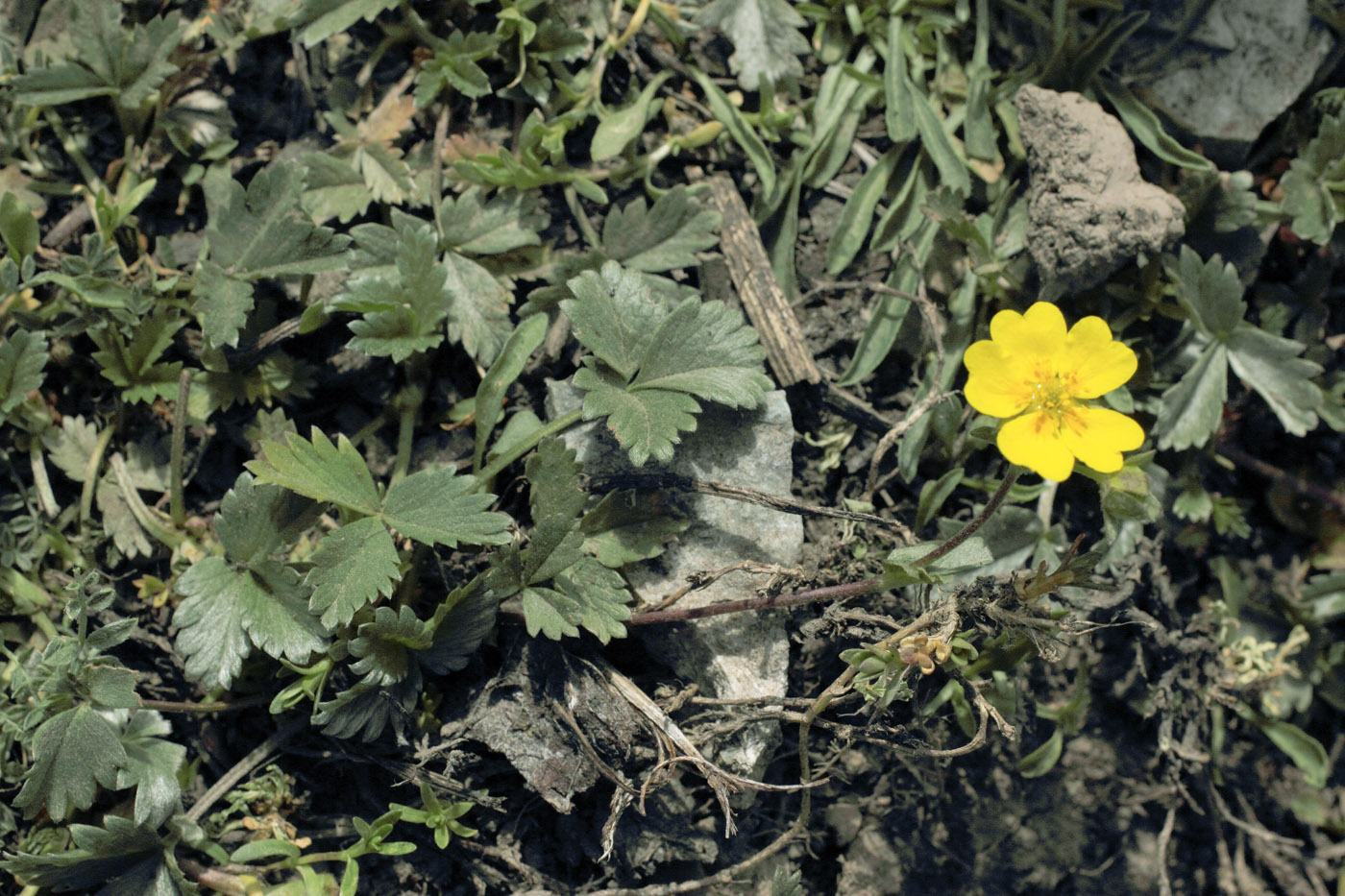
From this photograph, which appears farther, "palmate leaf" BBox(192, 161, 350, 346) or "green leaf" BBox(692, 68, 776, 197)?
"green leaf" BBox(692, 68, 776, 197)

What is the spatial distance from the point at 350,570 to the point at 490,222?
1.09 meters

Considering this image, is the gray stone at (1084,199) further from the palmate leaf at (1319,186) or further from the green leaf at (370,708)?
the green leaf at (370,708)

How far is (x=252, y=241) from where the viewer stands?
2623 millimetres

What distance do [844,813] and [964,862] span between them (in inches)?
17.8

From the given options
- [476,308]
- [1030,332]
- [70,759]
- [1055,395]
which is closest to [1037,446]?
[1055,395]

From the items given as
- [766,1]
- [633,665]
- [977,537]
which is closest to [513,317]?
[633,665]

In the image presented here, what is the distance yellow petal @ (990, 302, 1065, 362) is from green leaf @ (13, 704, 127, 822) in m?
2.40

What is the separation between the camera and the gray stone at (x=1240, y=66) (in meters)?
3.02

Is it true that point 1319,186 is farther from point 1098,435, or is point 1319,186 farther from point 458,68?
point 458,68

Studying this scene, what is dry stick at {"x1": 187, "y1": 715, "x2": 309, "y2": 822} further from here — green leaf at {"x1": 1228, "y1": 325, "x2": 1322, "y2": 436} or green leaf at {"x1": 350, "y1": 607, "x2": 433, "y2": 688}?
green leaf at {"x1": 1228, "y1": 325, "x2": 1322, "y2": 436}

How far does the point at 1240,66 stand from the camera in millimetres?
3021

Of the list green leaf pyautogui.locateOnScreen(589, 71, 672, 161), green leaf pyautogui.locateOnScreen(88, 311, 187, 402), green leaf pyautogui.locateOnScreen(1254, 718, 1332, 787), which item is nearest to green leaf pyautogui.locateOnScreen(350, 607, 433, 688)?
green leaf pyautogui.locateOnScreen(88, 311, 187, 402)

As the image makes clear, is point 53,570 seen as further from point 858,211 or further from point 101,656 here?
point 858,211

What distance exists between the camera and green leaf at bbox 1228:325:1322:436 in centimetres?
289
